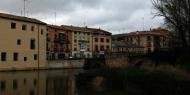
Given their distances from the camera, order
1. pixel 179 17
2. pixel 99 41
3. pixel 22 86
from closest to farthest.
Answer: pixel 22 86 → pixel 179 17 → pixel 99 41

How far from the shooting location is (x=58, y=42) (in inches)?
3583

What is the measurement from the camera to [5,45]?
67062mm

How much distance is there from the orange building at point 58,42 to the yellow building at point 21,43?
34.2ft

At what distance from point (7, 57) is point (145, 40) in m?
60.3

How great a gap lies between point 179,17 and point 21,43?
33470 mm

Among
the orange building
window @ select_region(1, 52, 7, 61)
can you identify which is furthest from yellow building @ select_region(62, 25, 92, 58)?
window @ select_region(1, 52, 7, 61)

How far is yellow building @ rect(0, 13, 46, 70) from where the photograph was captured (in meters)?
66.7

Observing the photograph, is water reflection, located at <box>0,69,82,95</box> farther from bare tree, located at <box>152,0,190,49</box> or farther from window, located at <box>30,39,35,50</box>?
window, located at <box>30,39,35,50</box>

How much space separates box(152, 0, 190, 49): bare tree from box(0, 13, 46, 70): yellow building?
2917 centimetres

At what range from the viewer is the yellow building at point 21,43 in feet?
219

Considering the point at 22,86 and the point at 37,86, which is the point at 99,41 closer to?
the point at 37,86

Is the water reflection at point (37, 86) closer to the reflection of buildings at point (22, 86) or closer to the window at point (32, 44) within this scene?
the reflection of buildings at point (22, 86)

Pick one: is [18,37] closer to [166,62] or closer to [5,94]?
[166,62]

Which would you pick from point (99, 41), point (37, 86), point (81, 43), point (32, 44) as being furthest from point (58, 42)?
point (37, 86)
